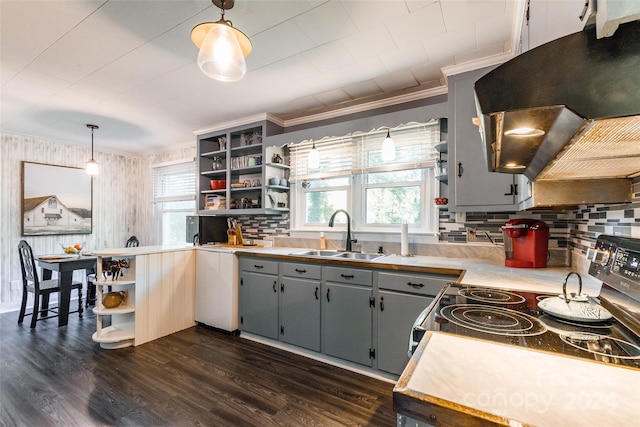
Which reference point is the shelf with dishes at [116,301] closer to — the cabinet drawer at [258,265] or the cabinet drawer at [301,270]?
the cabinet drawer at [258,265]

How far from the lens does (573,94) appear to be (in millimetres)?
502

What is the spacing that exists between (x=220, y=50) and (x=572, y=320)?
6.05ft

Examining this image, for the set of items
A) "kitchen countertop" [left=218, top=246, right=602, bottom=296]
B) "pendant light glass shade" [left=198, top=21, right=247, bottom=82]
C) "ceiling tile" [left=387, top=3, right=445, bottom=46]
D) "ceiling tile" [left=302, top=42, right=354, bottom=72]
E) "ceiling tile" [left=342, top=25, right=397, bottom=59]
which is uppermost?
"ceiling tile" [left=387, top=3, right=445, bottom=46]

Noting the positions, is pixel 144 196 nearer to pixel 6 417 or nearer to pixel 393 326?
pixel 6 417

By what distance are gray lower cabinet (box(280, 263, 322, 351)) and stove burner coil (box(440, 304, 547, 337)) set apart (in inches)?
63.6

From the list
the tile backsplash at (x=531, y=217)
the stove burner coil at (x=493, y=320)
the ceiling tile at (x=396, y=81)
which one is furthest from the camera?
the ceiling tile at (x=396, y=81)

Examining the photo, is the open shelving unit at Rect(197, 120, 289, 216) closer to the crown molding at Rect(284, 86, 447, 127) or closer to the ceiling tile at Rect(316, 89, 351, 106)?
the crown molding at Rect(284, 86, 447, 127)

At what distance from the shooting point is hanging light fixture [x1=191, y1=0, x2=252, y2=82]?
4.89ft

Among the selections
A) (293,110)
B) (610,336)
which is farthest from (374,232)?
(610,336)

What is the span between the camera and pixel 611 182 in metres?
1.21

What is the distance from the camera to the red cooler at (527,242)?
196 cm

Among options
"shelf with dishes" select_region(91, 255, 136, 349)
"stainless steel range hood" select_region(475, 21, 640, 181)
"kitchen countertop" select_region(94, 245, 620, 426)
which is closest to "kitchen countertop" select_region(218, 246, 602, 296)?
"kitchen countertop" select_region(94, 245, 620, 426)

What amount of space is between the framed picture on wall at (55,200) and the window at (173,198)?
985 mm

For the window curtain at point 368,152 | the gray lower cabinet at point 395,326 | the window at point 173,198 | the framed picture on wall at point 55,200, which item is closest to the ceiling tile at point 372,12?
the window curtain at point 368,152
